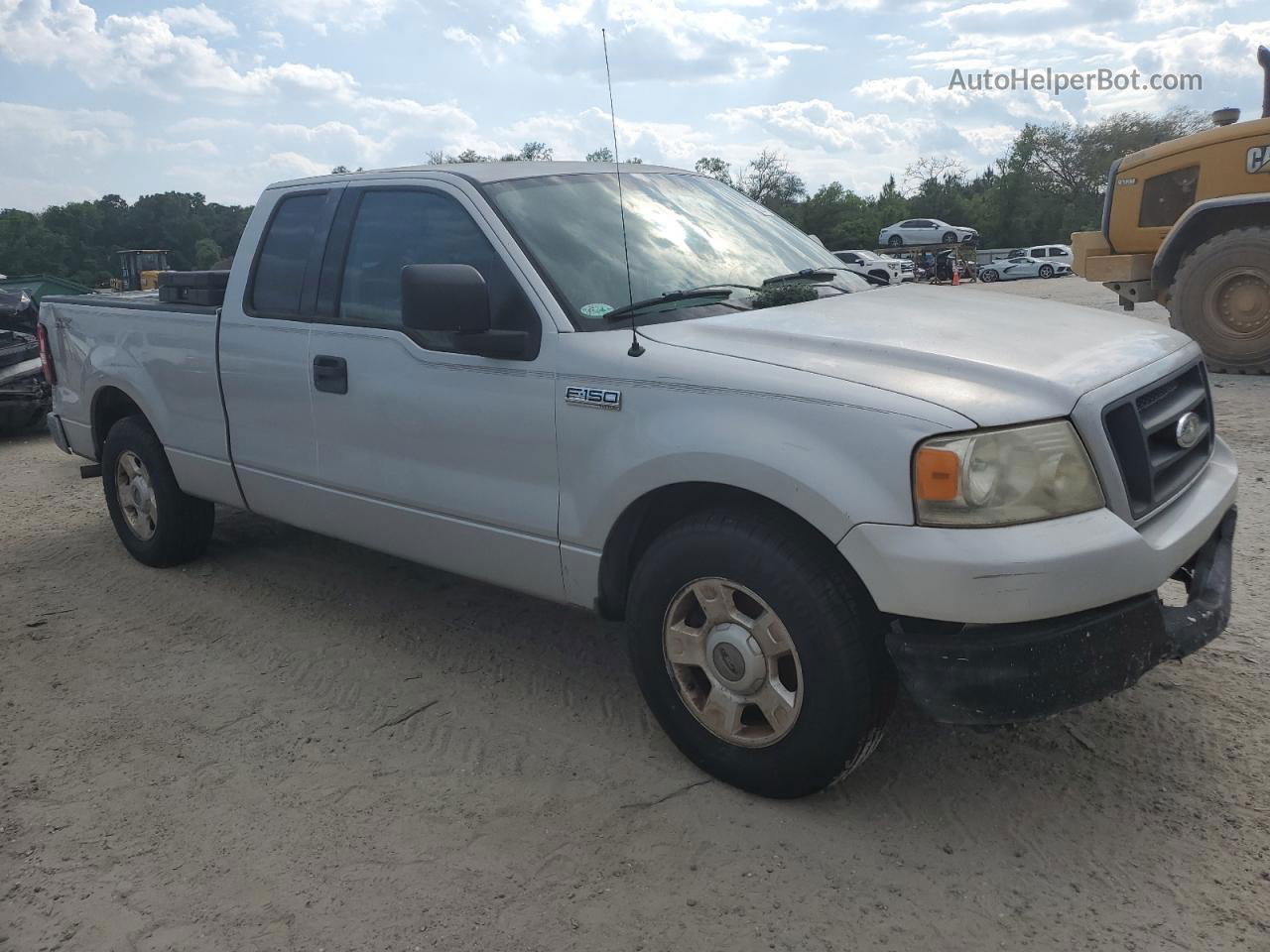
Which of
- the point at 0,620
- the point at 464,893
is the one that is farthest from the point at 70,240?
the point at 464,893

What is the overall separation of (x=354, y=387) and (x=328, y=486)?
1.58 ft

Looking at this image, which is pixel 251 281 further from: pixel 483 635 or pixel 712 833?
pixel 712 833

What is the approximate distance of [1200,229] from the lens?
9750 mm

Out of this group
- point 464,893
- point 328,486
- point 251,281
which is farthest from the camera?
point 251,281

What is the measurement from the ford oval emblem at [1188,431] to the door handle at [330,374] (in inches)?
115

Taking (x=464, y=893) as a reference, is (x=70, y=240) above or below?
above

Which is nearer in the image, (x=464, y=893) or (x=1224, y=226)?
(x=464, y=893)

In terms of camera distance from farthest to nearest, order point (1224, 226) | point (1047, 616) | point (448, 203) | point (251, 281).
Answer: point (1224, 226) < point (251, 281) < point (448, 203) < point (1047, 616)

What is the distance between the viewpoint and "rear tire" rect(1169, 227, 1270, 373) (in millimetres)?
9078

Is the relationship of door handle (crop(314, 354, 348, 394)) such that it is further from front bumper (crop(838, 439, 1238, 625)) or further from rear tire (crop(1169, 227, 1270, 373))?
rear tire (crop(1169, 227, 1270, 373))

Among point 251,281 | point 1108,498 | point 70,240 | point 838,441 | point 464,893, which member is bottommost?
point 464,893

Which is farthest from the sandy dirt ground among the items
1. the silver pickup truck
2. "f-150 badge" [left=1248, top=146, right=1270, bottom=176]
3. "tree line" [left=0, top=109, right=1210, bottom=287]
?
"tree line" [left=0, top=109, right=1210, bottom=287]

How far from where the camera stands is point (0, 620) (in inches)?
193

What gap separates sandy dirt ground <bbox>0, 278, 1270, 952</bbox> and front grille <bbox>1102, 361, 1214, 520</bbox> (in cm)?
82
